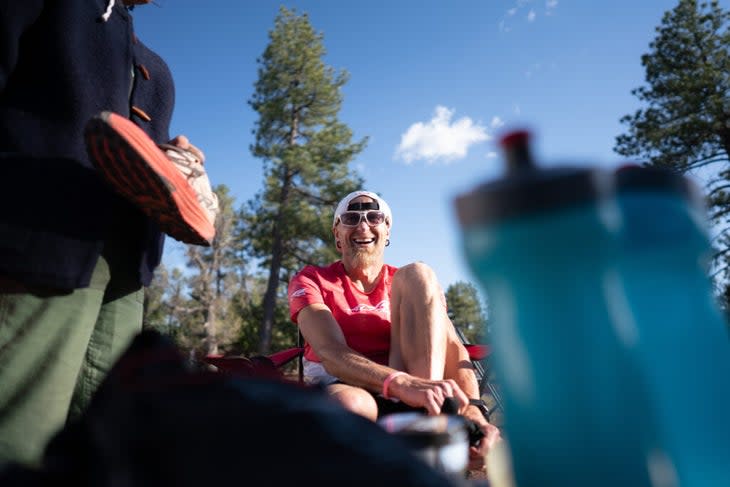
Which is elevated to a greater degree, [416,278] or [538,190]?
[416,278]

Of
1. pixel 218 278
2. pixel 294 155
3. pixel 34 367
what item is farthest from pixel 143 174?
pixel 218 278

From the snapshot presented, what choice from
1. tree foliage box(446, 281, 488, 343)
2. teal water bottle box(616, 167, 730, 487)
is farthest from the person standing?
tree foliage box(446, 281, 488, 343)

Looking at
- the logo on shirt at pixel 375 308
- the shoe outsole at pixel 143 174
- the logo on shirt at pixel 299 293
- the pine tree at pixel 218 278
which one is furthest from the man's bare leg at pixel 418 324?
the pine tree at pixel 218 278

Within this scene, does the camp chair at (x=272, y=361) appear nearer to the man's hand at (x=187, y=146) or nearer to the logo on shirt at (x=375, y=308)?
the logo on shirt at (x=375, y=308)

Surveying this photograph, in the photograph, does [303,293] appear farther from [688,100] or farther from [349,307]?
[688,100]

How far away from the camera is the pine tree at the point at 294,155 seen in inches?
658

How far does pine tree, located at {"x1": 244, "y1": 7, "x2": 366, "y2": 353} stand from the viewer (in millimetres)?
16703

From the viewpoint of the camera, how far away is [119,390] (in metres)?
0.49

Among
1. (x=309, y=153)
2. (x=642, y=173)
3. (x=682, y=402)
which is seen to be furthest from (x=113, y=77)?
(x=309, y=153)

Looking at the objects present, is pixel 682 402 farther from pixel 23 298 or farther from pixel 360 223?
pixel 360 223

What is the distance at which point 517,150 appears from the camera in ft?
1.82

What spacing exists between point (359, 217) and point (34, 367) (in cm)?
186

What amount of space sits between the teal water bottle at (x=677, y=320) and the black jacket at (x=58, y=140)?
120 cm

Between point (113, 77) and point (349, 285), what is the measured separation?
158 centimetres
